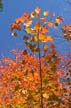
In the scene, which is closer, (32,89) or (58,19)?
(58,19)

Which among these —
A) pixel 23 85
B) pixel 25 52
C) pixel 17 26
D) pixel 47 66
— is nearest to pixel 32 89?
pixel 23 85

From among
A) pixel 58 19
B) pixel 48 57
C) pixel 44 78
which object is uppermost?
pixel 58 19

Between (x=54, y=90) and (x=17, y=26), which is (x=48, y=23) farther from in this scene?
(x=54, y=90)

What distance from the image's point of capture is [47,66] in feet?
11.4

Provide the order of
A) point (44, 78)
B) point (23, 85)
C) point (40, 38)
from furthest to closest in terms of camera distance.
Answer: point (23, 85) < point (44, 78) < point (40, 38)

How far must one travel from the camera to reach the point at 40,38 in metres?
3.22

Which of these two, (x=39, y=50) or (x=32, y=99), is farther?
(x=32, y=99)

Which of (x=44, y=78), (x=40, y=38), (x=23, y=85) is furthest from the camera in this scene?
(x=23, y=85)

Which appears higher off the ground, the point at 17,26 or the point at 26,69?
the point at 17,26

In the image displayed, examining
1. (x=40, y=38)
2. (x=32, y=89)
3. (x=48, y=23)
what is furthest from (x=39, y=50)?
(x=32, y=89)

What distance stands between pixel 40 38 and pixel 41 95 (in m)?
0.67

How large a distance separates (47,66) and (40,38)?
0.41 meters

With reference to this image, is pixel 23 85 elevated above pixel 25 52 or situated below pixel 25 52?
below

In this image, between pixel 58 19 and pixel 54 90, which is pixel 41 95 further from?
pixel 58 19
